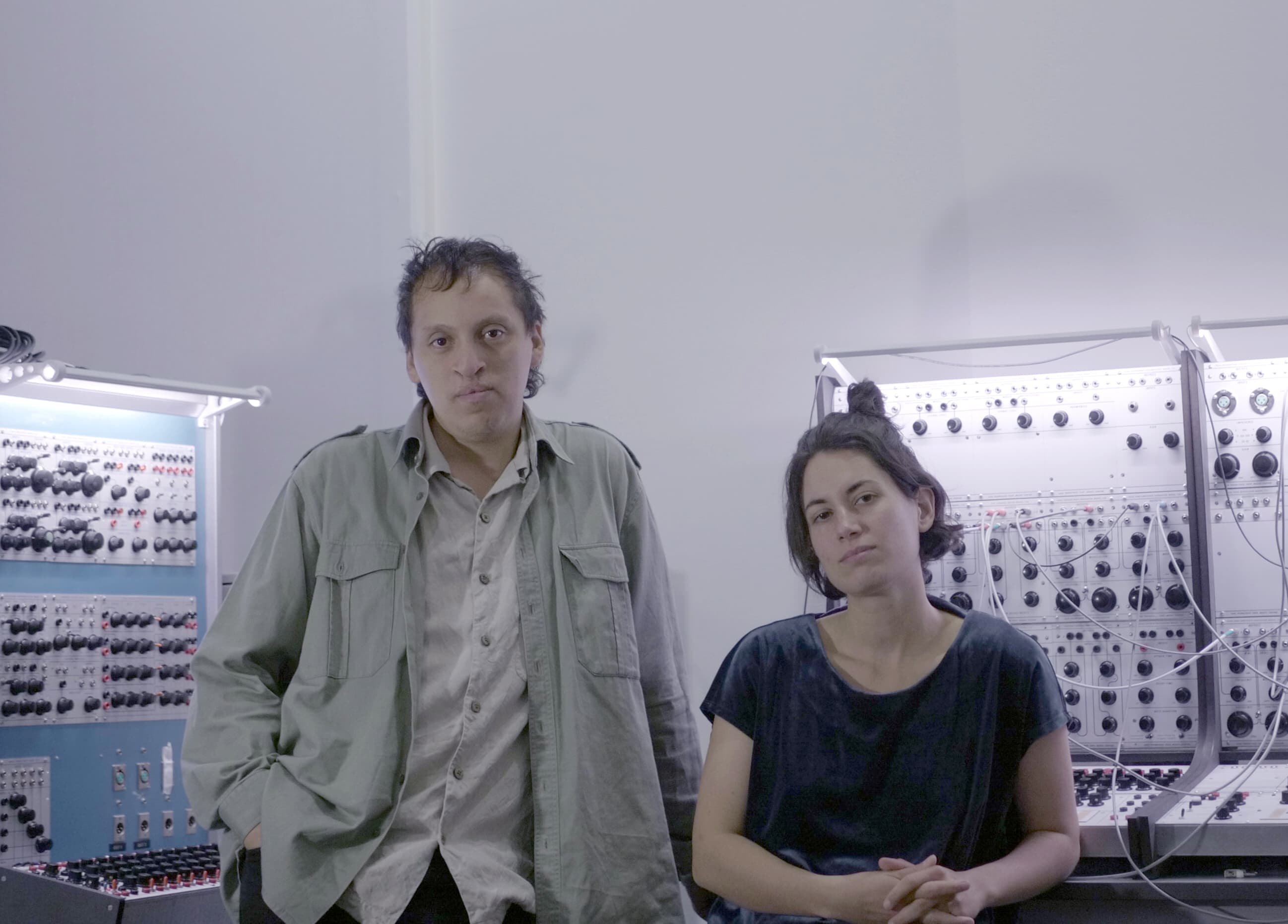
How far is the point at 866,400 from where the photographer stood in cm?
226

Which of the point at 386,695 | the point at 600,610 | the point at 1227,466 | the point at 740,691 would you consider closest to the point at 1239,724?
the point at 1227,466

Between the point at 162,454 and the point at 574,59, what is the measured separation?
2206 mm

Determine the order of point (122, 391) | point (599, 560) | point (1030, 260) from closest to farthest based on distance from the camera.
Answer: point (599, 560), point (122, 391), point (1030, 260)

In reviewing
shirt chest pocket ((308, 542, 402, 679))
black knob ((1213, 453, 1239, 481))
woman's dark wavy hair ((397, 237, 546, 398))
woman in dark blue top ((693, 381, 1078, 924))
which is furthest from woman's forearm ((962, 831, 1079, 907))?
black knob ((1213, 453, 1239, 481))

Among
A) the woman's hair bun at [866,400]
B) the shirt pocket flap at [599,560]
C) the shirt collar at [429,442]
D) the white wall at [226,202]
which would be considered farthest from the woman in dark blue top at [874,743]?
the white wall at [226,202]

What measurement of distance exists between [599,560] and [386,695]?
45 centimetres

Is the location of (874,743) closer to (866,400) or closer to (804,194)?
(866,400)

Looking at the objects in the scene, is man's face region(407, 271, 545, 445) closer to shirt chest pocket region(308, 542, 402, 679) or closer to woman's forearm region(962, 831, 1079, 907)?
shirt chest pocket region(308, 542, 402, 679)

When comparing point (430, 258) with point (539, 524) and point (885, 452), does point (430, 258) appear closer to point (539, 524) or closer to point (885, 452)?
point (539, 524)

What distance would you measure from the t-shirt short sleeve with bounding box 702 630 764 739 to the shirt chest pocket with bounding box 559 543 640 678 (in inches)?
7.0

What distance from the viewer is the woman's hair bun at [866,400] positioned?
7.29ft

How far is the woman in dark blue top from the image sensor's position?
6.12 ft

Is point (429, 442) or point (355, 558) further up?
point (429, 442)

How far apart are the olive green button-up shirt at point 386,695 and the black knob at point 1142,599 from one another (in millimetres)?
1553
